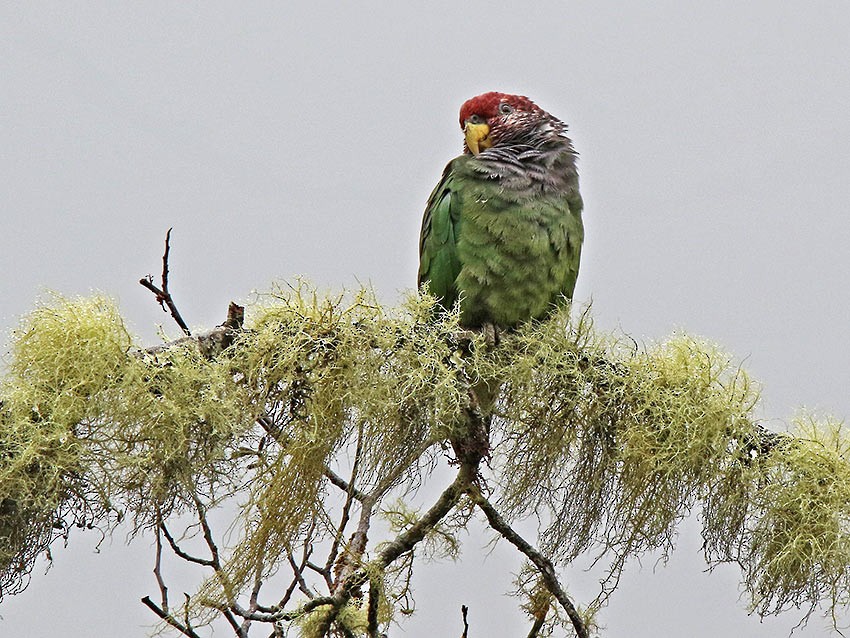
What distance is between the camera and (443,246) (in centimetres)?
166

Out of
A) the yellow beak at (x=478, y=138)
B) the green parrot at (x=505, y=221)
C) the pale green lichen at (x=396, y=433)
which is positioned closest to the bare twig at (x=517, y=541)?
the pale green lichen at (x=396, y=433)

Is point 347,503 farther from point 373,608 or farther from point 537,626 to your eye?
point 537,626

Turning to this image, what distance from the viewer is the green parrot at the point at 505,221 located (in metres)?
1.60

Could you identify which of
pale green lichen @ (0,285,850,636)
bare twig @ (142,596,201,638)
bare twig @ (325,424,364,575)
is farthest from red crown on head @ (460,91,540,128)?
bare twig @ (142,596,201,638)

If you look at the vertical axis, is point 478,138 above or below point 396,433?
above

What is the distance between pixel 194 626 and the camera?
1349 mm

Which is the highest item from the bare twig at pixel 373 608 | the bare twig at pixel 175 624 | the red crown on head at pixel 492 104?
the red crown on head at pixel 492 104

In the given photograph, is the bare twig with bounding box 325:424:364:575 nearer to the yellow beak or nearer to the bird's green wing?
the bird's green wing

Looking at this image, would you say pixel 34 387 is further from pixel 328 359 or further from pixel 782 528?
pixel 782 528

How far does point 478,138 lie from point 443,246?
24 centimetres

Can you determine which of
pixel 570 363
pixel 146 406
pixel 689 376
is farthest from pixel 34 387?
pixel 689 376

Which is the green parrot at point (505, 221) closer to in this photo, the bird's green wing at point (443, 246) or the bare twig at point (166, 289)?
the bird's green wing at point (443, 246)

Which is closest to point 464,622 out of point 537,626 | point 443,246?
point 537,626

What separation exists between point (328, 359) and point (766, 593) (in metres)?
0.68
